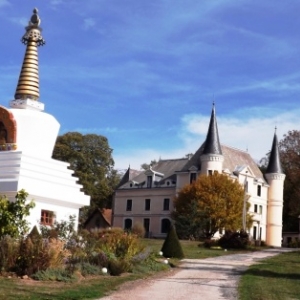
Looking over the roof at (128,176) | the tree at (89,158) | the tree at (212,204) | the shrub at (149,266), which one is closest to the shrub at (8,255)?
the shrub at (149,266)

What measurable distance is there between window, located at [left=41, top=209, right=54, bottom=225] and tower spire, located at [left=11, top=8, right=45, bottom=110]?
19.1ft

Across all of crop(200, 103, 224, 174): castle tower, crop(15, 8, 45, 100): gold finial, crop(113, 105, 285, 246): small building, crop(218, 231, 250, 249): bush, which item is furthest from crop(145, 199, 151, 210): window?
crop(15, 8, 45, 100): gold finial

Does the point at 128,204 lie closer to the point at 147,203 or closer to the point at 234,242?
the point at 147,203

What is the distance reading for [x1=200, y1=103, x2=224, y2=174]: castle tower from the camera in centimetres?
6050

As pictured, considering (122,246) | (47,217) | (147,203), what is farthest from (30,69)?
(147,203)

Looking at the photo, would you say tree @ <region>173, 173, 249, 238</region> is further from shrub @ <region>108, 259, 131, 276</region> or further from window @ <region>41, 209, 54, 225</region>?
shrub @ <region>108, 259, 131, 276</region>

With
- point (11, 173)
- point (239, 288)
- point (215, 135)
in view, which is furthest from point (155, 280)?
point (215, 135)

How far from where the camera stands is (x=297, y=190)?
62.7 meters

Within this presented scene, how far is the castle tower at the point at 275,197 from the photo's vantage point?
65.8 meters

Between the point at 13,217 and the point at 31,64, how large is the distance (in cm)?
1199

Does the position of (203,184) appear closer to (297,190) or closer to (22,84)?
(297,190)

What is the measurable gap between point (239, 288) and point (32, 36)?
21.0 metres

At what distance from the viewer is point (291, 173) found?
66.4 m

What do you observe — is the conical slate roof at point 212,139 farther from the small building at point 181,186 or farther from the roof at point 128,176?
the roof at point 128,176
